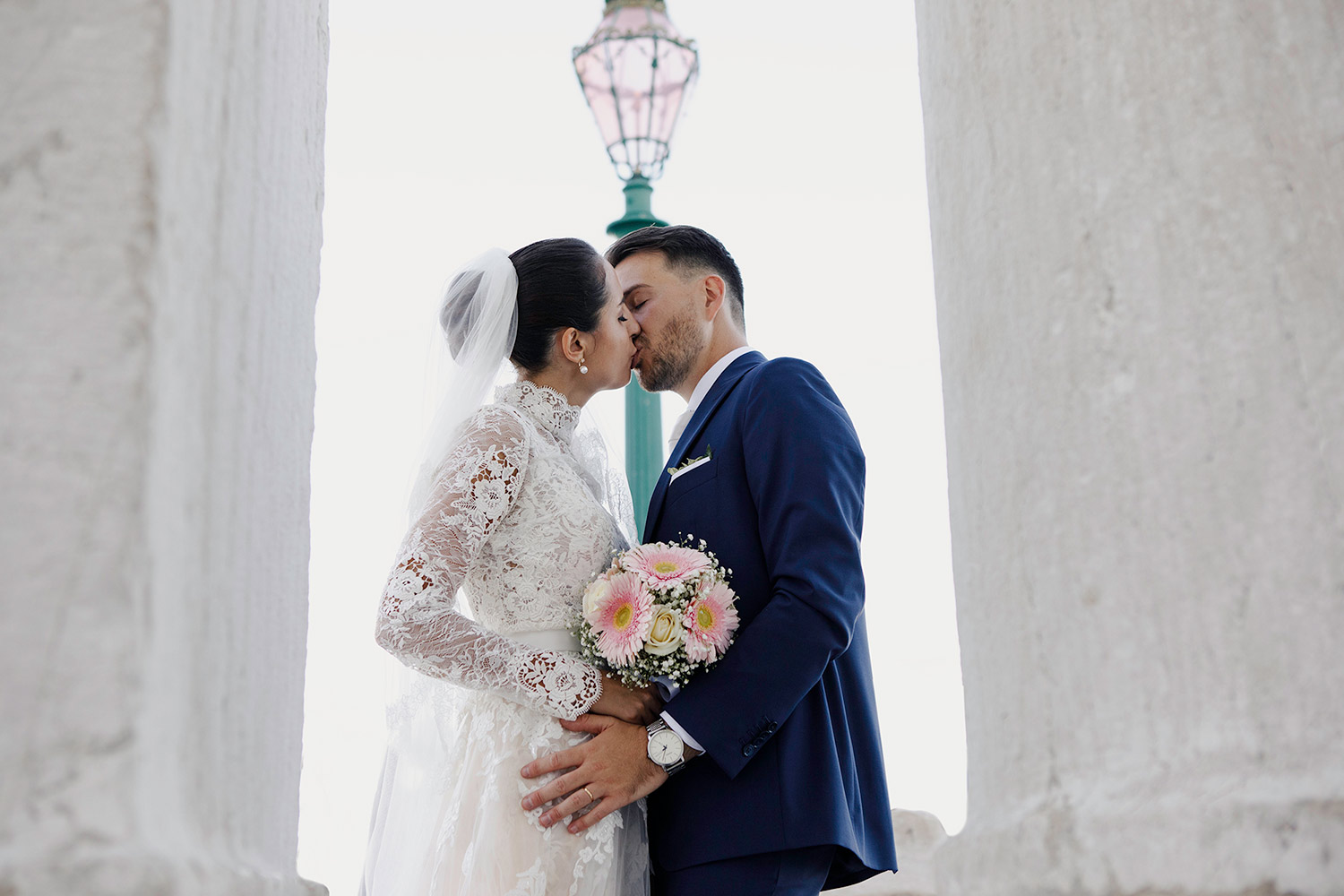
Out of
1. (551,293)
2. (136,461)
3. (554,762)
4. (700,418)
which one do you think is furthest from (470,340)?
(136,461)

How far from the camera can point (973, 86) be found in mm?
1303

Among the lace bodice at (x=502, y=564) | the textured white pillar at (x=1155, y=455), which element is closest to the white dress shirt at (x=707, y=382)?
the lace bodice at (x=502, y=564)

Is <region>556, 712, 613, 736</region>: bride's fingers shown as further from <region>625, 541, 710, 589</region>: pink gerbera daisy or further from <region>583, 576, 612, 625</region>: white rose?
<region>625, 541, 710, 589</region>: pink gerbera daisy

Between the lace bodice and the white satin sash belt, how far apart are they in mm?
13

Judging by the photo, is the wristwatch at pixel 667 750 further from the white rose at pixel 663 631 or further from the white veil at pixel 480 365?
the white veil at pixel 480 365

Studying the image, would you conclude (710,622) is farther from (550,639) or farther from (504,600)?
(504,600)

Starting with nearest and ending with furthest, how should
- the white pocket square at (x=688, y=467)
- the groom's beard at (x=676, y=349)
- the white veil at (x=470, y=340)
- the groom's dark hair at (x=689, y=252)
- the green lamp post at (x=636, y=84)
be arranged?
the white pocket square at (x=688, y=467)
the white veil at (x=470, y=340)
the groom's beard at (x=676, y=349)
the groom's dark hair at (x=689, y=252)
the green lamp post at (x=636, y=84)

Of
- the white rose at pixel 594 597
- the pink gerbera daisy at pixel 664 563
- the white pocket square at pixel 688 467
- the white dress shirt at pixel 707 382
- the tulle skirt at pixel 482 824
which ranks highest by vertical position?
the white dress shirt at pixel 707 382

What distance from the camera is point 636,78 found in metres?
5.44

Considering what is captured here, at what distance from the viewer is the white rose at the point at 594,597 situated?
2.77 metres

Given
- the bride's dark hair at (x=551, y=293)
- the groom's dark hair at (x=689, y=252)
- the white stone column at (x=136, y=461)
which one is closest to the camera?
the white stone column at (x=136, y=461)

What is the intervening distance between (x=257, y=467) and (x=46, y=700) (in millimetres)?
327

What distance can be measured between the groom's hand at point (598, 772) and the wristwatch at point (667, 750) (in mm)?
22

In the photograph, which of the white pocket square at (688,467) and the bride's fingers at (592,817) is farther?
the white pocket square at (688,467)
